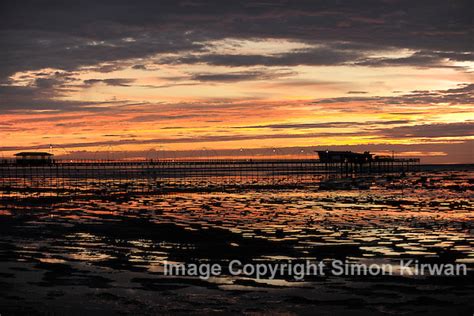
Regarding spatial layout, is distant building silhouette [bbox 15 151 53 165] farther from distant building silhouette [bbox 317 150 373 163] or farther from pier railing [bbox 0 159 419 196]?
distant building silhouette [bbox 317 150 373 163]

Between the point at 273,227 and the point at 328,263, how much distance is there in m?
9.10

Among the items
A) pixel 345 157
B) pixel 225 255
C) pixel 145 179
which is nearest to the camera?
pixel 225 255

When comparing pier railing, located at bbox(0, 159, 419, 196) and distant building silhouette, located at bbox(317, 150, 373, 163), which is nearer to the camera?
pier railing, located at bbox(0, 159, 419, 196)

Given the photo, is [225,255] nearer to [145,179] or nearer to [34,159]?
[145,179]

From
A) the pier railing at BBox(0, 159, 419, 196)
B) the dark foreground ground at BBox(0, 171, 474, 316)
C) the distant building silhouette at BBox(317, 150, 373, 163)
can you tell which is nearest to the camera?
the dark foreground ground at BBox(0, 171, 474, 316)

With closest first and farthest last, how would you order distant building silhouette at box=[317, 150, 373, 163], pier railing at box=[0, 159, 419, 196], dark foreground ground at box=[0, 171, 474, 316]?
dark foreground ground at box=[0, 171, 474, 316] < pier railing at box=[0, 159, 419, 196] < distant building silhouette at box=[317, 150, 373, 163]

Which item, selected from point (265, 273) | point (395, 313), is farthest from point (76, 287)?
point (395, 313)

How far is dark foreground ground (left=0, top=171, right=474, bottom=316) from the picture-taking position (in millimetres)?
13906

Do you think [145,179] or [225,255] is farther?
[145,179]

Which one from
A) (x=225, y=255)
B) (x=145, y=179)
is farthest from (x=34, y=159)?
(x=225, y=255)

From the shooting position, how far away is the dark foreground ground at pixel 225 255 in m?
13.9

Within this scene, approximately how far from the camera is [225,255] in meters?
19.8

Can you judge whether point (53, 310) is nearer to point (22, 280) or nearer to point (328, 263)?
point (22, 280)

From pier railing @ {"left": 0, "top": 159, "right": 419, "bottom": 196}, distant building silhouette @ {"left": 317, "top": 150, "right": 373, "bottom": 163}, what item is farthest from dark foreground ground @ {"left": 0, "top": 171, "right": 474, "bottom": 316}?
distant building silhouette @ {"left": 317, "top": 150, "right": 373, "bottom": 163}
